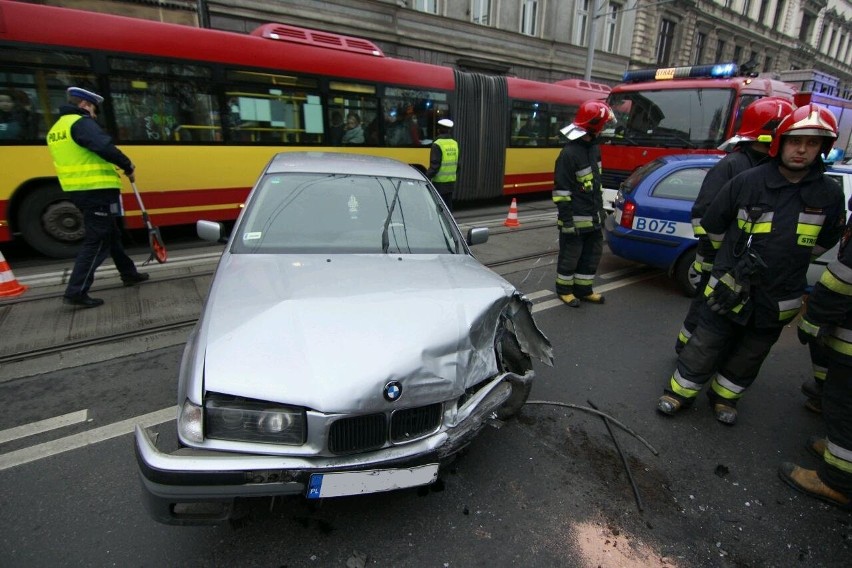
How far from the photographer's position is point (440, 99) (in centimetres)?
996

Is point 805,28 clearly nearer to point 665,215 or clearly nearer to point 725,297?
point 665,215

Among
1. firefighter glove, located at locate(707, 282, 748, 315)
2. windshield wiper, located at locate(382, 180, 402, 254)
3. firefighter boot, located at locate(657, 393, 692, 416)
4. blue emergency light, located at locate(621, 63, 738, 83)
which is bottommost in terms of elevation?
firefighter boot, located at locate(657, 393, 692, 416)

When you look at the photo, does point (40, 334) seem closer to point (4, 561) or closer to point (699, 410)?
point (4, 561)

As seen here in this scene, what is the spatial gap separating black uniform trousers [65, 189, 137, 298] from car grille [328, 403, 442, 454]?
403cm

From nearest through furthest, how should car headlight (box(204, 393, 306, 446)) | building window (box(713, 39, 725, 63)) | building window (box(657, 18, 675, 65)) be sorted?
car headlight (box(204, 393, 306, 446)) → building window (box(657, 18, 675, 65)) → building window (box(713, 39, 725, 63))

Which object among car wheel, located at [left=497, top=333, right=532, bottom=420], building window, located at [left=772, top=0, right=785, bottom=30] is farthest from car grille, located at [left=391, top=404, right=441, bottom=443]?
building window, located at [left=772, top=0, right=785, bottom=30]

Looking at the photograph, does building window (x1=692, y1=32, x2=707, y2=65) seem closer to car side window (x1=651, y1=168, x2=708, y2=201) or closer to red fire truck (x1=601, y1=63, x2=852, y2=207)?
red fire truck (x1=601, y1=63, x2=852, y2=207)

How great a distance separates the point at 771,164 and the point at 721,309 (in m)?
0.92

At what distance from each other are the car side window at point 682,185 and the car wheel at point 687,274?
666 mm

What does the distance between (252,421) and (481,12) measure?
2223cm

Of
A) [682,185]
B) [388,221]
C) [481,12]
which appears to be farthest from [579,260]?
[481,12]

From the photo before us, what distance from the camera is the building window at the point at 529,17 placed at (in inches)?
843

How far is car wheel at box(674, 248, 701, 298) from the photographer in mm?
5266

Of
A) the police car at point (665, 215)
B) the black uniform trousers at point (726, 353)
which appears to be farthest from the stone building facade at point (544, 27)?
the black uniform trousers at point (726, 353)
